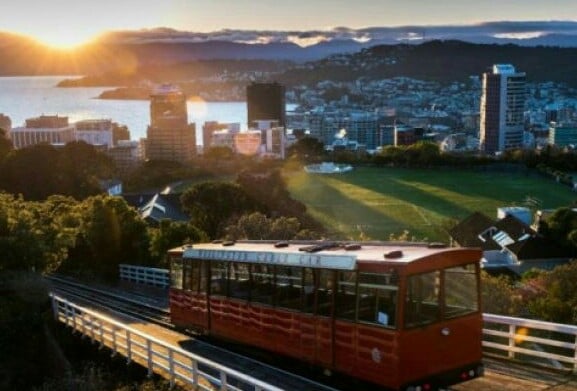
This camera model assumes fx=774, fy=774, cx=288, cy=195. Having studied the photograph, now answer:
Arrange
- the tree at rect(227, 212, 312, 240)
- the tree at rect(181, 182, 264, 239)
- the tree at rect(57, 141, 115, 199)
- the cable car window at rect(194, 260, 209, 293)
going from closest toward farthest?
the cable car window at rect(194, 260, 209, 293)
the tree at rect(227, 212, 312, 240)
the tree at rect(181, 182, 264, 239)
the tree at rect(57, 141, 115, 199)

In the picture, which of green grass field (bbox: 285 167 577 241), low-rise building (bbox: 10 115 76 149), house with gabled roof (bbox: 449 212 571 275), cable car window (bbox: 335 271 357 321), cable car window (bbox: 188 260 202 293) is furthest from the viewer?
low-rise building (bbox: 10 115 76 149)

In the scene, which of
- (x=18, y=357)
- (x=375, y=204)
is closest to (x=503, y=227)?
(x=375, y=204)

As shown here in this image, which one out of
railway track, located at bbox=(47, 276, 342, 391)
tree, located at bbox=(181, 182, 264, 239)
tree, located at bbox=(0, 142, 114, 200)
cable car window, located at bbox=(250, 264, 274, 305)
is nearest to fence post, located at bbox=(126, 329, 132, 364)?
railway track, located at bbox=(47, 276, 342, 391)

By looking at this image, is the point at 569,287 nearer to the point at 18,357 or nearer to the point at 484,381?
the point at 484,381

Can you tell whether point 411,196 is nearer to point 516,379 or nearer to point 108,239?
point 108,239

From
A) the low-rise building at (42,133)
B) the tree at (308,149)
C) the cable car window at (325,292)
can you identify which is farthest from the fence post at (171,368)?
the low-rise building at (42,133)

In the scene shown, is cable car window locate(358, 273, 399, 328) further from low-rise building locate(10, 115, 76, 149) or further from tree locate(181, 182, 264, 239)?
low-rise building locate(10, 115, 76, 149)

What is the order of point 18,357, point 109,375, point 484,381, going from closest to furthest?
point 484,381 → point 109,375 → point 18,357

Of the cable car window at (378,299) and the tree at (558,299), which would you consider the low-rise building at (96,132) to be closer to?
the tree at (558,299)
